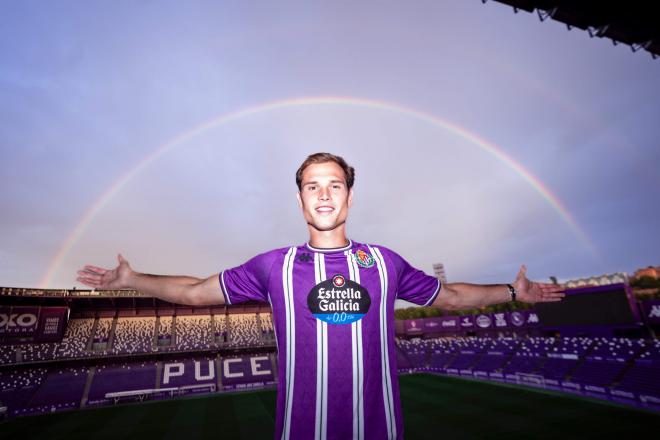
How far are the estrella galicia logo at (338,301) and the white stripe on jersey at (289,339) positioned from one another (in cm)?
14

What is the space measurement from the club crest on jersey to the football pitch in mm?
15631

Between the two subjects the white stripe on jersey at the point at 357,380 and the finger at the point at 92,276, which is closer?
the white stripe on jersey at the point at 357,380

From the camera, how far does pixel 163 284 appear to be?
239 cm

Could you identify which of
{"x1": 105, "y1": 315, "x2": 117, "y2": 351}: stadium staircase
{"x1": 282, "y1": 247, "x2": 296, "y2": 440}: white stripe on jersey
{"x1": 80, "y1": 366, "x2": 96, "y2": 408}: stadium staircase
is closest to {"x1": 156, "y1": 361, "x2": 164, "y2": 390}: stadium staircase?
{"x1": 80, "y1": 366, "x2": 96, "y2": 408}: stadium staircase

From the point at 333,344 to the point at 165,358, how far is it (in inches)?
1616

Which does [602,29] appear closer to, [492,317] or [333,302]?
[333,302]

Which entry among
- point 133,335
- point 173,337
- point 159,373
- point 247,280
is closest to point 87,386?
point 159,373

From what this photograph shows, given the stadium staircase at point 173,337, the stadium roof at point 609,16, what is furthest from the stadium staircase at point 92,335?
the stadium roof at point 609,16

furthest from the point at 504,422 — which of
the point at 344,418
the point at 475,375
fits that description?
the point at 344,418

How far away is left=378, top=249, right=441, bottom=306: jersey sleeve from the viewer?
263 cm

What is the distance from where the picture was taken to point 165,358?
35812mm

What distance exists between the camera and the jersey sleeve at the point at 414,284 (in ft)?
8.62

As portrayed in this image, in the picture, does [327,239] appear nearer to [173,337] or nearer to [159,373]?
[159,373]

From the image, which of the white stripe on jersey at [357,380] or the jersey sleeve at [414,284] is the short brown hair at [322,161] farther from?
the white stripe on jersey at [357,380]
